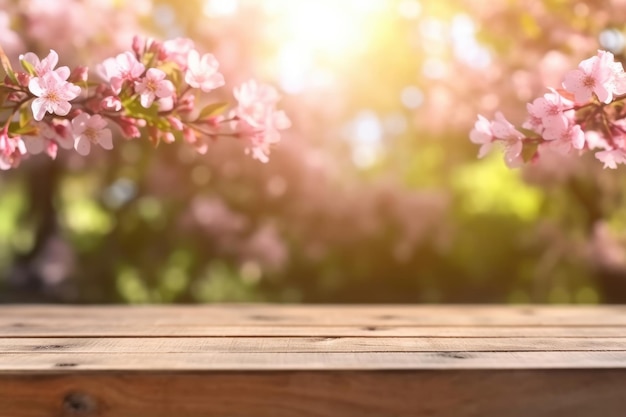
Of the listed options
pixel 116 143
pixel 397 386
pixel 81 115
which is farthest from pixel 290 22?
pixel 397 386

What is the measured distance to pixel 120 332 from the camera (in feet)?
6.10

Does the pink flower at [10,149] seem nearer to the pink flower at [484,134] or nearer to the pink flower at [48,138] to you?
the pink flower at [48,138]

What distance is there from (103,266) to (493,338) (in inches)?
124

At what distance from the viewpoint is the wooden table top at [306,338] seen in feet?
4.76

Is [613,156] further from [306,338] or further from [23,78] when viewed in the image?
[23,78]

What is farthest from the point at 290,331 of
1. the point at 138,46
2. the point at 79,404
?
the point at 138,46

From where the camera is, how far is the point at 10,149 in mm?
1756

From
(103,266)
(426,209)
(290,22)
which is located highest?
(290,22)

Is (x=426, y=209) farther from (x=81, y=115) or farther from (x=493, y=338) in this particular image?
(x=81, y=115)

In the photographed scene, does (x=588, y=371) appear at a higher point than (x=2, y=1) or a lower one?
lower

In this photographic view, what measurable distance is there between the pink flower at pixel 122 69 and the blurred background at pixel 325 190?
2.08 m

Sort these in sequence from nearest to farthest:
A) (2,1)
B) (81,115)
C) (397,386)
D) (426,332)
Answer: (397,386) < (81,115) < (426,332) < (2,1)

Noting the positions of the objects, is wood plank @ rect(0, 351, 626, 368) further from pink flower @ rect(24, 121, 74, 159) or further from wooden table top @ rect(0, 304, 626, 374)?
pink flower @ rect(24, 121, 74, 159)

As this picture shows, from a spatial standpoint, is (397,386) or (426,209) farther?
(426,209)
